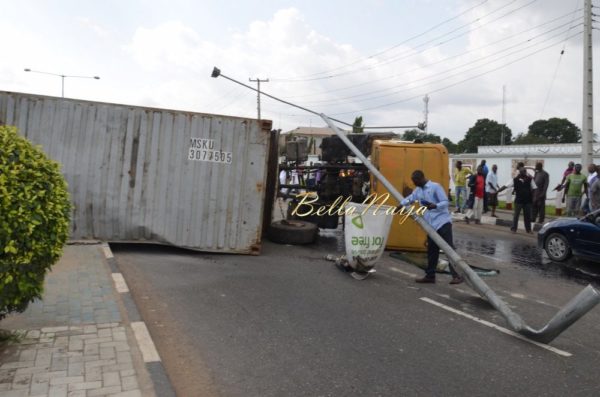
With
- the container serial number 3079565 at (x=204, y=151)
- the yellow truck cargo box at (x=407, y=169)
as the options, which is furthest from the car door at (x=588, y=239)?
the container serial number 3079565 at (x=204, y=151)

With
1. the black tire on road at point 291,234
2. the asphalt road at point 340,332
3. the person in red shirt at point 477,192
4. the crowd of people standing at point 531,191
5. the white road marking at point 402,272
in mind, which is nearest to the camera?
the asphalt road at point 340,332

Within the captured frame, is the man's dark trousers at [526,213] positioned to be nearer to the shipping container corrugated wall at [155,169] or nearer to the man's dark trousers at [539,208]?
the man's dark trousers at [539,208]

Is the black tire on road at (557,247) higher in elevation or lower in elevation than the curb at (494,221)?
lower

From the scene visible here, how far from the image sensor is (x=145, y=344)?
4535 mm

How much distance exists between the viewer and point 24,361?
4023 millimetres

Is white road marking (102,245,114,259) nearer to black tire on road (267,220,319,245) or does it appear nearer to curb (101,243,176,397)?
curb (101,243,176,397)

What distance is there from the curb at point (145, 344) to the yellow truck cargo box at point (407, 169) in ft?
18.1

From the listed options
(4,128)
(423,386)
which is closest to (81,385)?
(4,128)

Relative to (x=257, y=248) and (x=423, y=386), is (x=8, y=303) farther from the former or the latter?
(x=257, y=248)

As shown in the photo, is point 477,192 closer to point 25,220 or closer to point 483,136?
point 25,220

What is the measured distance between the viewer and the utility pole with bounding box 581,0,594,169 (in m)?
15.9

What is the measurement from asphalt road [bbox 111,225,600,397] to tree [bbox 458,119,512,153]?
7766cm

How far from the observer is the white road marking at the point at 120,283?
19.9 ft

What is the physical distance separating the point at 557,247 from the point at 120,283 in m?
8.26
